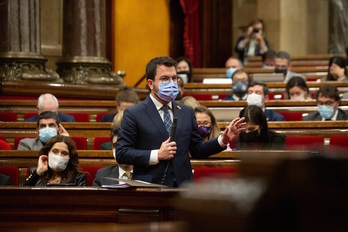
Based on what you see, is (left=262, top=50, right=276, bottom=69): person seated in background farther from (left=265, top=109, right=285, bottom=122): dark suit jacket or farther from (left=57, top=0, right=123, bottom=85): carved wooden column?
(left=265, top=109, right=285, bottom=122): dark suit jacket

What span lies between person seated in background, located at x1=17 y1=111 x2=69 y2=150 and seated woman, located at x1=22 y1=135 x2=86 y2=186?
1.17 meters

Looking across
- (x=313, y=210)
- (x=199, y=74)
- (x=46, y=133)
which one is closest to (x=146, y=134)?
(x=46, y=133)

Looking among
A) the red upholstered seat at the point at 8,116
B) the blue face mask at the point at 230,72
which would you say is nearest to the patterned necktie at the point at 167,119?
the red upholstered seat at the point at 8,116

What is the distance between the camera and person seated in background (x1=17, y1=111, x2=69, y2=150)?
549 cm

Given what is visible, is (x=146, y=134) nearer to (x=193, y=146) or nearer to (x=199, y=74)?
(x=193, y=146)

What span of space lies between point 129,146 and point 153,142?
12cm

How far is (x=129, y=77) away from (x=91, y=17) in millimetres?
3849

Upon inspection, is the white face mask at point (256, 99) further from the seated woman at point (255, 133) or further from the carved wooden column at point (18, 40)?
the carved wooden column at point (18, 40)

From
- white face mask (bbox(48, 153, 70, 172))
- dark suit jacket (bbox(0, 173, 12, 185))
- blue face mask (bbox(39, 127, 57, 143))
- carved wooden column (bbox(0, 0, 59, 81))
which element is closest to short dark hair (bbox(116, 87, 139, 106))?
blue face mask (bbox(39, 127, 57, 143))

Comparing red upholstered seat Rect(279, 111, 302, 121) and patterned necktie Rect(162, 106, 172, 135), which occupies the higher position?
patterned necktie Rect(162, 106, 172, 135)

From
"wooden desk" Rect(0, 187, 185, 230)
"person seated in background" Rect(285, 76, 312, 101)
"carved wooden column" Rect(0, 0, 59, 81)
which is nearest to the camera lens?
"wooden desk" Rect(0, 187, 185, 230)

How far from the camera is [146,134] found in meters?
3.65

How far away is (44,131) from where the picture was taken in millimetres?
5480

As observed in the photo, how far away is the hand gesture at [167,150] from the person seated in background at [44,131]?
7.08ft
